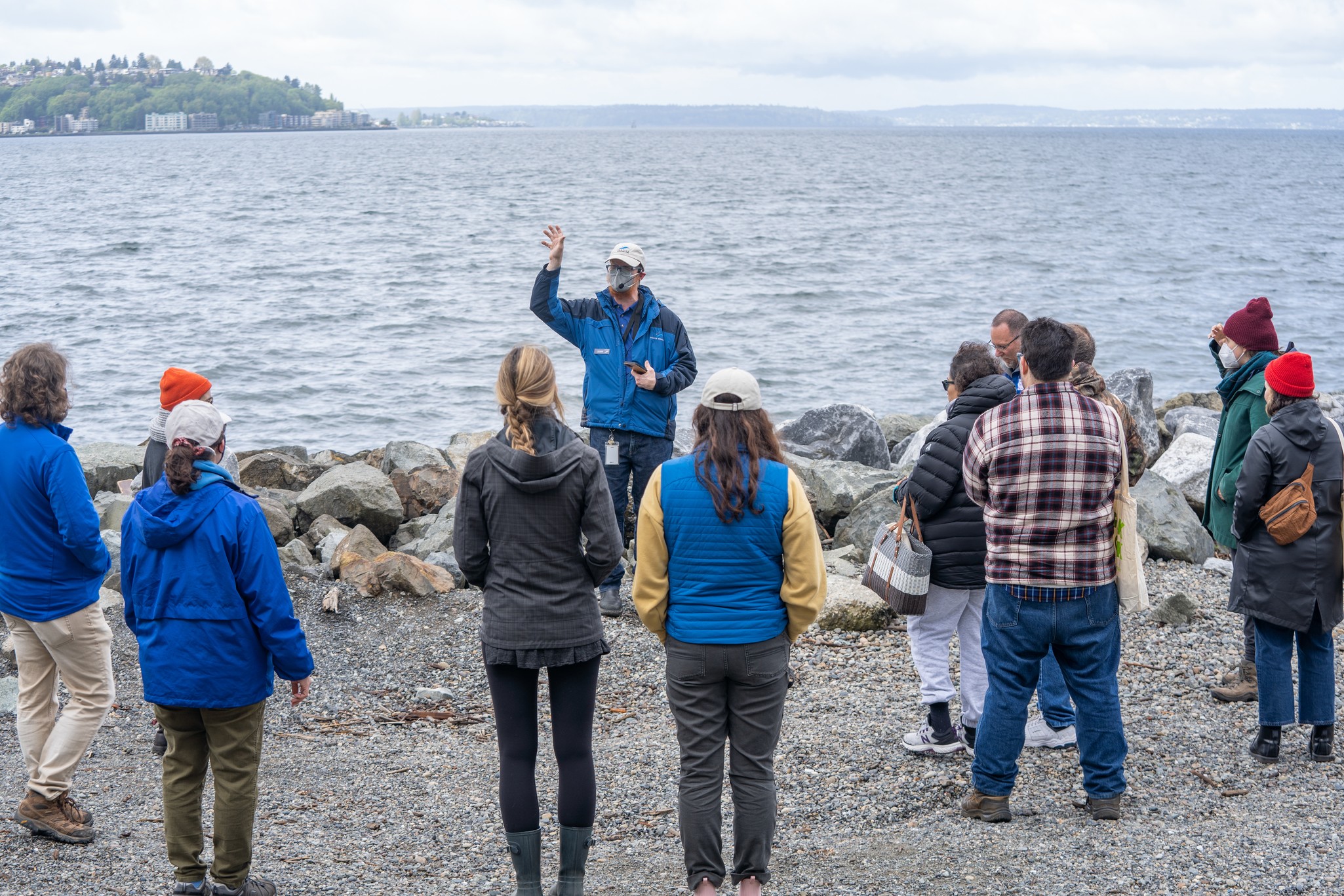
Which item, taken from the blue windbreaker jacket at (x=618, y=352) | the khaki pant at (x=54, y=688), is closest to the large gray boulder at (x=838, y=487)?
the blue windbreaker jacket at (x=618, y=352)

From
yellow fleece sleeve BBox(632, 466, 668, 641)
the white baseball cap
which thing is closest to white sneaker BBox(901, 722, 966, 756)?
yellow fleece sleeve BBox(632, 466, 668, 641)

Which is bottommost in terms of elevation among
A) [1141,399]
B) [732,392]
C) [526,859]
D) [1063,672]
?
[526,859]

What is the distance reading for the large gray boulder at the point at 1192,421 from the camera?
1541 centimetres

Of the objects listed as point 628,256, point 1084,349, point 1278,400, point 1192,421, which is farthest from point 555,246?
point 1192,421

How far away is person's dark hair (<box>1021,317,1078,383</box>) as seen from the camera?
→ 4715 mm

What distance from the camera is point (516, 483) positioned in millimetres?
4277

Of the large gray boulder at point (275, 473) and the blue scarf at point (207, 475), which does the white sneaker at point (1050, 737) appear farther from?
the large gray boulder at point (275, 473)

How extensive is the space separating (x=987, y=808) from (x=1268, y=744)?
5.75 ft

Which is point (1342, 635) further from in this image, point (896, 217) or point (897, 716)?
point (896, 217)

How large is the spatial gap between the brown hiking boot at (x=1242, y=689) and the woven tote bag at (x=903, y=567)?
2319mm

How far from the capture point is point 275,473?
14.7 metres

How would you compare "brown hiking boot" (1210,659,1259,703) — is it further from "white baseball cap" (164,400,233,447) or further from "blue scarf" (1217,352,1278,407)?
"white baseball cap" (164,400,233,447)

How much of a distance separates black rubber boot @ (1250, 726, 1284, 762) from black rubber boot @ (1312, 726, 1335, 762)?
0.58 feet

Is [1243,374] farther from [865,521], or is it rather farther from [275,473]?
[275,473]
